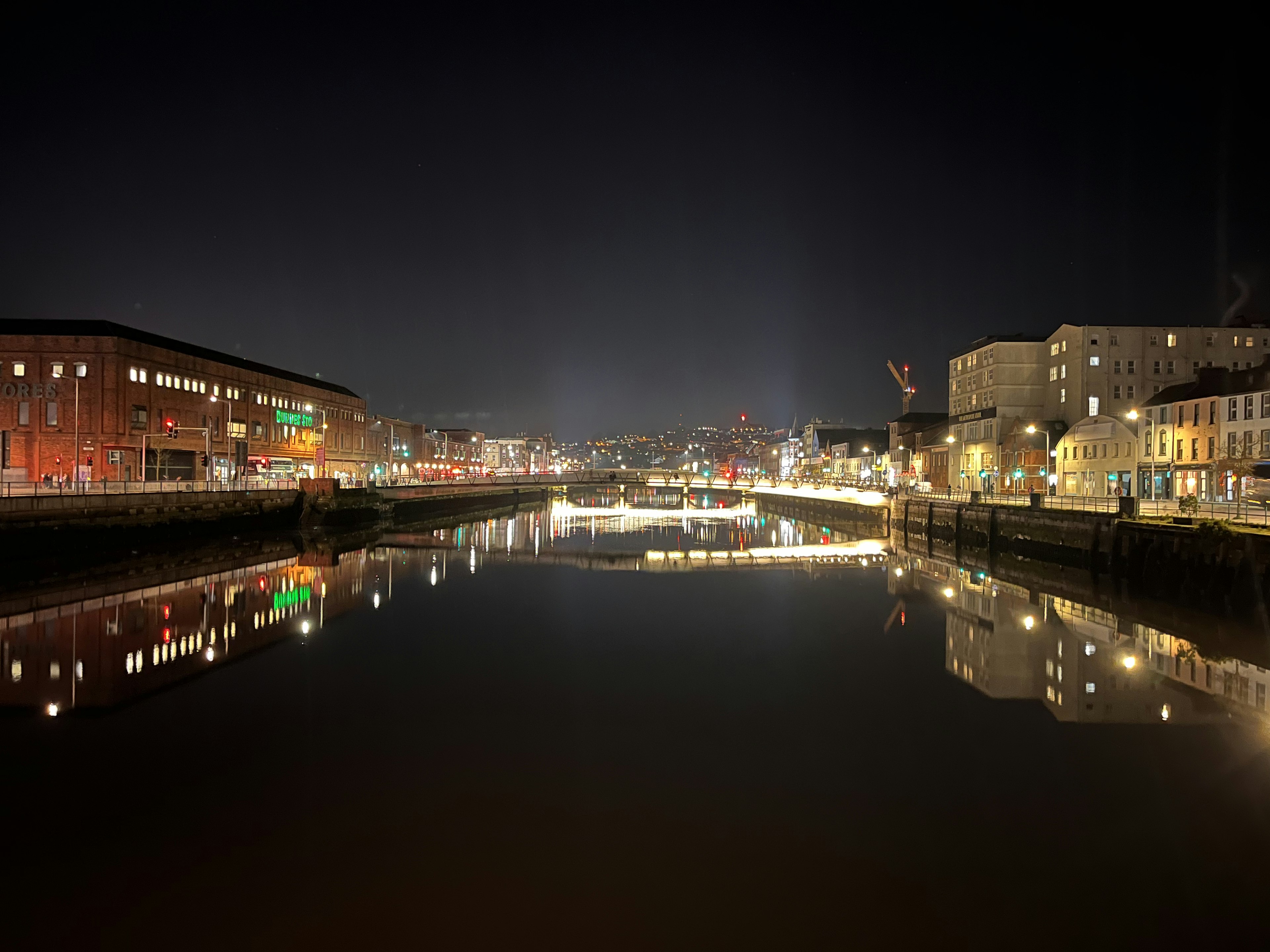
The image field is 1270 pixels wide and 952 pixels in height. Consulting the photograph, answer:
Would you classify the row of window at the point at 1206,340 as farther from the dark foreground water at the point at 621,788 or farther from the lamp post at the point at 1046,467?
the dark foreground water at the point at 621,788

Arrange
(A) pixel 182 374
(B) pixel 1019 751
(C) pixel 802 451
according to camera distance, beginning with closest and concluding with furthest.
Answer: (B) pixel 1019 751 < (A) pixel 182 374 < (C) pixel 802 451

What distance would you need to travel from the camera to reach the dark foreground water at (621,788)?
30.9 ft

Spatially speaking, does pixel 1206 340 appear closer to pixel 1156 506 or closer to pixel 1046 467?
pixel 1046 467

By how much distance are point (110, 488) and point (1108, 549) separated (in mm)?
53694

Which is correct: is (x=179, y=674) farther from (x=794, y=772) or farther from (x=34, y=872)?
(x=794, y=772)

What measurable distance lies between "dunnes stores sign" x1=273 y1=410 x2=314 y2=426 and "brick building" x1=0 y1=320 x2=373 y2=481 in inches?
297

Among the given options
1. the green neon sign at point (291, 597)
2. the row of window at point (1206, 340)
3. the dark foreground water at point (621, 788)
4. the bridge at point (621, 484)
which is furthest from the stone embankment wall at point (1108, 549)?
the green neon sign at point (291, 597)

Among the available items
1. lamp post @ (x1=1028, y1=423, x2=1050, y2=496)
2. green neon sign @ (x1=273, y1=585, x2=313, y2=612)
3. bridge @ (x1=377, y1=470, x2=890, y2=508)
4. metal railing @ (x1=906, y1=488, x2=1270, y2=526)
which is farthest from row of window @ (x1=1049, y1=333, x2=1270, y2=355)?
green neon sign @ (x1=273, y1=585, x2=313, y2=612)

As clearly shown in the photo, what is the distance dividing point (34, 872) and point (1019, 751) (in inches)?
577

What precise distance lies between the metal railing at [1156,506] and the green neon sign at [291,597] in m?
33.7

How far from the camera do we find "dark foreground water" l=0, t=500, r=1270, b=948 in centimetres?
943

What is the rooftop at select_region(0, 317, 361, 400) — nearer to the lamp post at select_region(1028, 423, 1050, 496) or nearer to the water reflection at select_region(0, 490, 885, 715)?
the water reflection at select_region(0, 490, 885, 715)

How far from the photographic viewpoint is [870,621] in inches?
1117

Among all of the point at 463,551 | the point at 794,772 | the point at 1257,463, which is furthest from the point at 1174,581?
the point at 463,551
